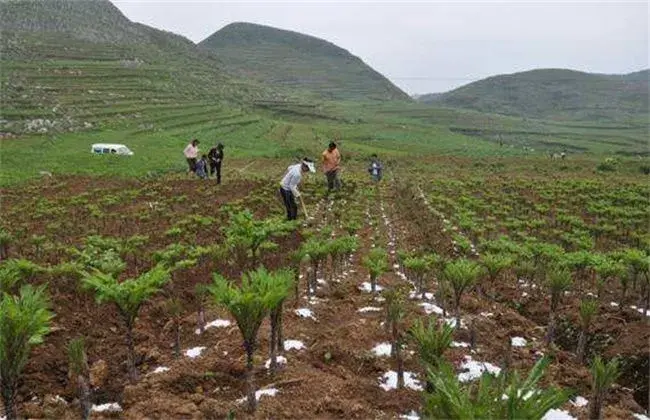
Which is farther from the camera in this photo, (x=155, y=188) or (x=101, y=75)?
(x=101, y=75)

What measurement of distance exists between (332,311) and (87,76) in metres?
67.9

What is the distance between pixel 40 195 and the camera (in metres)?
21.0

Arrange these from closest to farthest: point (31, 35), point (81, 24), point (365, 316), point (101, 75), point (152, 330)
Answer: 1. point (152, 330)
2. point (365, 316)
3. point (101, 75)
4. point (31, 35)
5. point (81, 24)

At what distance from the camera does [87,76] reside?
67625 millimetres

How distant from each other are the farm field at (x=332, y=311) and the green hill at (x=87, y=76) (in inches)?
1484

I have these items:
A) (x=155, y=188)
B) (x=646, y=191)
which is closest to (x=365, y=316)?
(x=155, y=188)

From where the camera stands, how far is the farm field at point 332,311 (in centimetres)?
574

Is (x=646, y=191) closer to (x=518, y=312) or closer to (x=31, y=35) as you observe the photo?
(x=518, y=312)

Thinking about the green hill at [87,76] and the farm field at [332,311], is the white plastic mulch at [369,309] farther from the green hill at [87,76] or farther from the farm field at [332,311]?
the green hill at [87,76]

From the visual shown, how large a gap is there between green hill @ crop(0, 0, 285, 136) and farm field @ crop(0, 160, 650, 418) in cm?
3770

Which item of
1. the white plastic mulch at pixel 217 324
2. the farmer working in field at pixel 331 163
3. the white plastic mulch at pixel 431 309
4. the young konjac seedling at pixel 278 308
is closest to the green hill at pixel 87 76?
the farmer working in field at pixel 331 163

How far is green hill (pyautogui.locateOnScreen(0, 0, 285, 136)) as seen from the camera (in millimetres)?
52844

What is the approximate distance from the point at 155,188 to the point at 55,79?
49176mm

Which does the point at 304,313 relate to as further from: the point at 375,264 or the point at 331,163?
the point at 331,163
